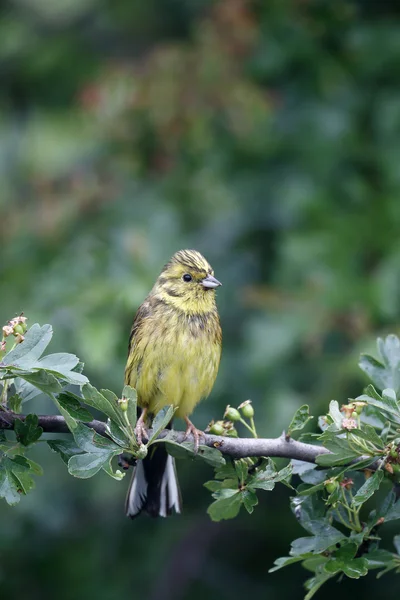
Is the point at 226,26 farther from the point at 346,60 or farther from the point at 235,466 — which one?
the point at 235,466

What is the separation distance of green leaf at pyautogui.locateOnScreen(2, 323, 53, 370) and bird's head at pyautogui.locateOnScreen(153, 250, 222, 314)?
1.98 m

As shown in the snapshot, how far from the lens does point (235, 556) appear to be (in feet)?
27.5

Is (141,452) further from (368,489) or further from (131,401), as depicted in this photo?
(368,489)

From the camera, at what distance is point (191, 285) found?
5.00 m

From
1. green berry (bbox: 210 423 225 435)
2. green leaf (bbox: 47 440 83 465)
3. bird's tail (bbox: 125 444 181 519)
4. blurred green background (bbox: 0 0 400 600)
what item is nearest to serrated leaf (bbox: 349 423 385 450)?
green berry (bbox: 210 423 225 435)

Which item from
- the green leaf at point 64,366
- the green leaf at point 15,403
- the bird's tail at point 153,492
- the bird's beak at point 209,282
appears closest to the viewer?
the green leaf at point 64,366

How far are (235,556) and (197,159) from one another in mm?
3446

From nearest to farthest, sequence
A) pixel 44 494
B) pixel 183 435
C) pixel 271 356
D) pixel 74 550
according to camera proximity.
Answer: pixel 183 435 < pixel 271 356 < pixel 44 494 < pixel 74 550

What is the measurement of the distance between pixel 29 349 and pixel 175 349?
1.81 m

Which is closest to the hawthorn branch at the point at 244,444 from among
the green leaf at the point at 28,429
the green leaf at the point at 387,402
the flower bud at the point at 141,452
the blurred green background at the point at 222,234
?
the green leaf at the point at 28,429

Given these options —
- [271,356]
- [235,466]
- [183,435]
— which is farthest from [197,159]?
[235,466]

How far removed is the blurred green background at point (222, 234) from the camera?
21.6ft

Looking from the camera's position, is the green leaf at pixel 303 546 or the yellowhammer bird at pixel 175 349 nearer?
the green leaf at pixel 303 546

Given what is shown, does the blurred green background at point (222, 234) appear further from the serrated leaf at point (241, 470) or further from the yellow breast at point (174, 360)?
the serrated leaf at point (241, 470)
